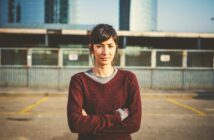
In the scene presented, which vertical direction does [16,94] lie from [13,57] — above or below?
below

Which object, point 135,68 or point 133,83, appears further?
point 135,68

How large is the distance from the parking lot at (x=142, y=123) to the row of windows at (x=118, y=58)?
452 cm

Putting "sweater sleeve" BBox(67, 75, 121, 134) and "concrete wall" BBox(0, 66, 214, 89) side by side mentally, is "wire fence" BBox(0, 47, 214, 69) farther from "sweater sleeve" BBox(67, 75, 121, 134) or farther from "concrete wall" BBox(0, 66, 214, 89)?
"sweater sleeve" BBox(67, 75, 121, 134)

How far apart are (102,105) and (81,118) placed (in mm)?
176

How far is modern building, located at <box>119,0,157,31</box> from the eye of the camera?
7126 inches

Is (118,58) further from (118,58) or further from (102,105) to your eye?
(102,105)

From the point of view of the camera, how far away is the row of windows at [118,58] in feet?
52.7

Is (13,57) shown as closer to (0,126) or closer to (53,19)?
(0,126)

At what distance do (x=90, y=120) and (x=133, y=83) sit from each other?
41 centimetres

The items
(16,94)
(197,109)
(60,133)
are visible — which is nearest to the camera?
(60,133)

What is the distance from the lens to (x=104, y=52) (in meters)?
2.39

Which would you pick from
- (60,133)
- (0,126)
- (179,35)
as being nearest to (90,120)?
(60,133)

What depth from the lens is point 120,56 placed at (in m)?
16.2

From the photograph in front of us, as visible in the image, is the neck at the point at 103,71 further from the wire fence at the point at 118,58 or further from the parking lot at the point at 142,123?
the wire fence at the point at 118,58
